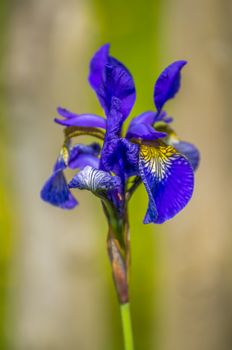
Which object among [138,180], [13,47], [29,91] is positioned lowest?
[138,180]

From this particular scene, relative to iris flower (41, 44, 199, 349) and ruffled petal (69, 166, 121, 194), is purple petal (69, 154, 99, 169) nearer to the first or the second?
iris flower (41, 44, 199, 349)

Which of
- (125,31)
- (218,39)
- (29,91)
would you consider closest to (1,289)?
(29,91)

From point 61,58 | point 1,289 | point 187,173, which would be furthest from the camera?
point 1,289

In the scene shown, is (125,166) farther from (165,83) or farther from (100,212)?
(100,212)

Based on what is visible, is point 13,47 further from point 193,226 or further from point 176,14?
point 193,226

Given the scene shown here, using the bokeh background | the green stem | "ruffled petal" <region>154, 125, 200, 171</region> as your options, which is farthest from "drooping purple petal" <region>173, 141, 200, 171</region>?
the bokeh background

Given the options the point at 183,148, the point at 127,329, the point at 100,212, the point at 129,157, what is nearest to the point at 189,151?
the point at 183,148

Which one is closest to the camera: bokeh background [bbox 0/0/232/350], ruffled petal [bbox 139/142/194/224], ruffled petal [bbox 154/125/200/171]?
ruffled petal [bbox 139/142/194/224]
